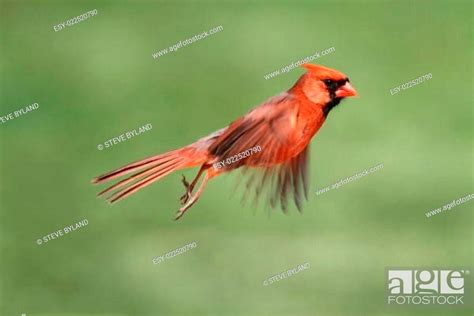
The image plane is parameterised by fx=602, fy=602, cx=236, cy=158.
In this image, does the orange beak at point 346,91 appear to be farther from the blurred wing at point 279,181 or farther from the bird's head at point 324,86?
the blurred wing at point 279,181

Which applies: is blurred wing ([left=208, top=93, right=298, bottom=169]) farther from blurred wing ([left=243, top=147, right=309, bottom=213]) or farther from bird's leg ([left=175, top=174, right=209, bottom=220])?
bird's leg ([left=175, top=174, right=209, bottom=220])

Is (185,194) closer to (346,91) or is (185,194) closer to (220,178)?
(220,178)

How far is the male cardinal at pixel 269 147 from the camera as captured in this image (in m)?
2.73

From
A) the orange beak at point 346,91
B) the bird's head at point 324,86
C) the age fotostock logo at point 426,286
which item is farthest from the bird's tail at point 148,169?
the age fotostock logo at point 426,286

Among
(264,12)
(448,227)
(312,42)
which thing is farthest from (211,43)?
(448,227)

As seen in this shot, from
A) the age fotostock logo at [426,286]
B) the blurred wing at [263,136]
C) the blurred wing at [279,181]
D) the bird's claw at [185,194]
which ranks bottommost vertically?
the age fotostock logo at [426,286]

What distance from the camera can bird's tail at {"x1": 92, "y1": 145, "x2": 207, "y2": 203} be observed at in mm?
2768

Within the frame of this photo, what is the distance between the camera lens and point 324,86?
2.74m

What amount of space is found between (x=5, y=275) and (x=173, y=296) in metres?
0.78

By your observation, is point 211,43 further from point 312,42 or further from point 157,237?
point 157,237

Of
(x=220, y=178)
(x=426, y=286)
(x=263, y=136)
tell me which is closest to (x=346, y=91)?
(x=263, y=136)

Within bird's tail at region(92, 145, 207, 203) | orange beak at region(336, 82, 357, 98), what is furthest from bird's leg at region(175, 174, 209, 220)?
orange beak at region(336, 82, 357, 98)

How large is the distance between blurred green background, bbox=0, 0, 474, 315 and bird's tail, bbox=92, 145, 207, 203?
0.13 ft

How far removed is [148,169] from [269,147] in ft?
1.87
